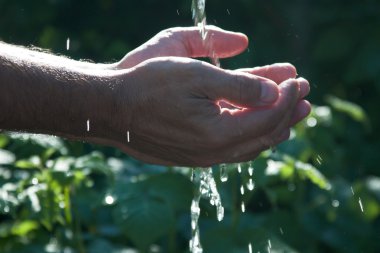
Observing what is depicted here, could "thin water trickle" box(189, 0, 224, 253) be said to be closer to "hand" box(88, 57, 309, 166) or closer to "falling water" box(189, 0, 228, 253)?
"falling water" box(189, 0, 228, 253)

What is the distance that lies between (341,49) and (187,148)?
10.4 ft

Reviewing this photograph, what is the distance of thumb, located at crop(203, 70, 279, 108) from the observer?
181 cm

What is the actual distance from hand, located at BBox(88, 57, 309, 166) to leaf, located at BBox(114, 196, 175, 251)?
1.07 feet

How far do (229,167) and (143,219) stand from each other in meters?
0.32

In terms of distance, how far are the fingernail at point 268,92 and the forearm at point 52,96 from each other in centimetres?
33

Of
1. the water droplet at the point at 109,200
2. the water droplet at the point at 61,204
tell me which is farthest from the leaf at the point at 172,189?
the water droplet at the point at 61,204

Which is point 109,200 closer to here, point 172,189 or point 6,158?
point 172,189

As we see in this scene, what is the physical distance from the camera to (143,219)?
2229 millimetres

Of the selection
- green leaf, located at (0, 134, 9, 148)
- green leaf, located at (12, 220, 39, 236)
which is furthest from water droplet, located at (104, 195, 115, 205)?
green leaf, located at (0, 134, 9, 148)

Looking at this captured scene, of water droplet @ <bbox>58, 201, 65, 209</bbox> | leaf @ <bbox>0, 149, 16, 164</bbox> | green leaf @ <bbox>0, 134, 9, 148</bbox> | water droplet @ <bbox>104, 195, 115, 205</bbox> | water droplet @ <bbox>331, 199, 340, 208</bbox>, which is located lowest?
water droplet @ <bbox>331, 199, 340, 208</bbox>

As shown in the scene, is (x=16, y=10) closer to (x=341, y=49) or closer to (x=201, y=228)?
(x=341, y=49)

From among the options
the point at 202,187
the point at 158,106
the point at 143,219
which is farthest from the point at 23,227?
the point at 158,106

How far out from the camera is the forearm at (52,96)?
1.88 m

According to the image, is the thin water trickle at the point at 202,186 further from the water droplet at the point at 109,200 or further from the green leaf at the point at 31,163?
the green leaf at the point at 31,163
